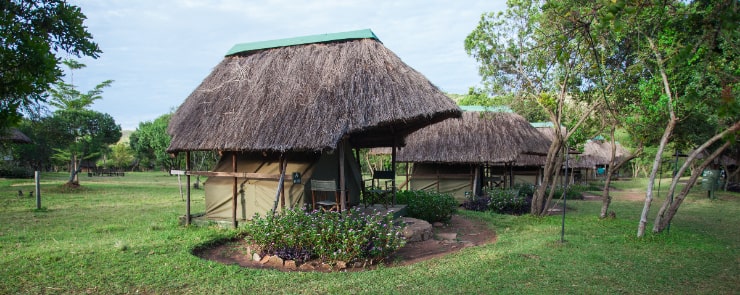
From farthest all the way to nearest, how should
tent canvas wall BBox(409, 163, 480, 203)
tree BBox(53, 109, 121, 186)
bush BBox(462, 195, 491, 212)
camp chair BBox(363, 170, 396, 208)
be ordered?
tree BBox(53, 109, 121, 186) < tent canvas wall BBox(409, 163, 480, 203) < bush BBox(462, 195, 491, 212) < camp chair BBox(363, 170, 396, 208)

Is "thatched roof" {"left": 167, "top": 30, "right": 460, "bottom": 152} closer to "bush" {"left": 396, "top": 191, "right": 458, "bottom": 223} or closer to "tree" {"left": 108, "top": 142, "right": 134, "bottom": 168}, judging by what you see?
"bush" {"left": 396, "top": 191, "right": 458, "bottom": 223}

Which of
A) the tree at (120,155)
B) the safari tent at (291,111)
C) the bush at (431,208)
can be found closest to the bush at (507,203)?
the bush at (431,208)

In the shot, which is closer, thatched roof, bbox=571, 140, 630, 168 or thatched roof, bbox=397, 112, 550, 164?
thatched roof, bbox=397, 112, 550, 164

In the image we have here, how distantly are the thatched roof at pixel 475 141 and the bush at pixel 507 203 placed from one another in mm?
2190

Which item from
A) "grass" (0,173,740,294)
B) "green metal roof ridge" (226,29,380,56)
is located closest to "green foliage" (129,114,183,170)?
"green metal roof ridge" (226,29,380,56)

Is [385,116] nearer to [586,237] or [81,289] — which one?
[586,237]

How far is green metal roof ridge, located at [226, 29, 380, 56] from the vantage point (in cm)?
1009

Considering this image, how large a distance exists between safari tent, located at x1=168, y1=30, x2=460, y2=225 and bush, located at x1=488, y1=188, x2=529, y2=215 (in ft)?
15.6

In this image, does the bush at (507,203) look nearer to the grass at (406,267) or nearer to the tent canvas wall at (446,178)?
the tent canvas wall at (446,178)

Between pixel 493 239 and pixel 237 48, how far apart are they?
25.7 feet

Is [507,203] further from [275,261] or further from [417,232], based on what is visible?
[275,261]

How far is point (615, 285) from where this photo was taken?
5.48 meters

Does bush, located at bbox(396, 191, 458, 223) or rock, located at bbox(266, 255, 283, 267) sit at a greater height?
bush, located at bbox(396, 191, 458, 223)

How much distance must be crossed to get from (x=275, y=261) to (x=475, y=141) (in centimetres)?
1151
